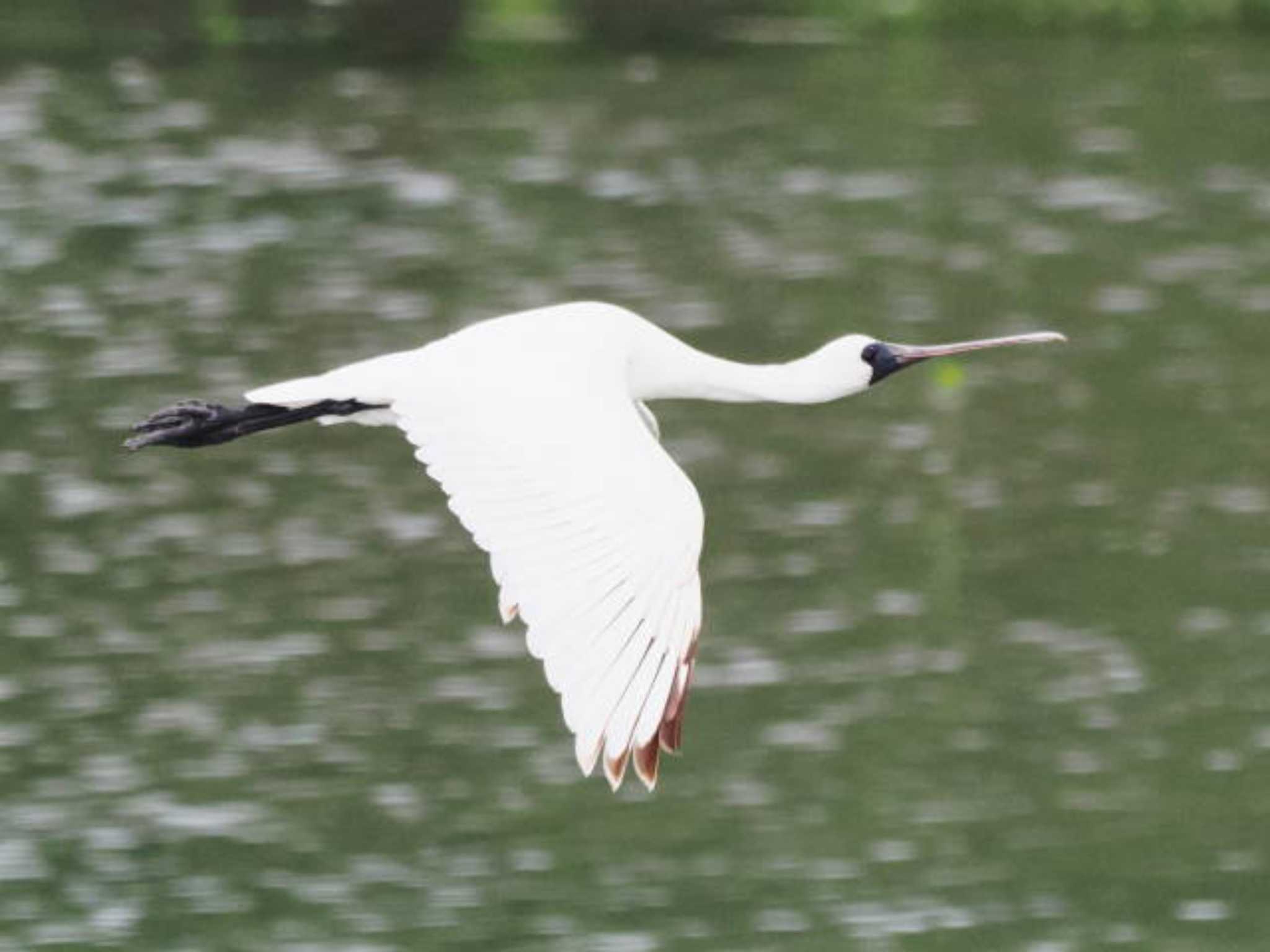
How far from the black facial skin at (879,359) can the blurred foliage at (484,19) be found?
508 inches

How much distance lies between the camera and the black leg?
312 inches

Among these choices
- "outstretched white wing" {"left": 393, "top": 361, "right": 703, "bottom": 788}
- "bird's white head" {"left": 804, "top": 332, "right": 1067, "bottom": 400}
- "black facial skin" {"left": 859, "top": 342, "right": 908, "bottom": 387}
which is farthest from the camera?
"black facial skin" {"left": 859, "top": 342, "right": 908, "bottom": 387}

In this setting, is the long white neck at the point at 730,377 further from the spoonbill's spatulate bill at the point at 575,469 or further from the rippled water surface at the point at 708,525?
the rippled water surface at the point at 708,525

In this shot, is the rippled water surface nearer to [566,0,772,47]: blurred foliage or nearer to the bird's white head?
[566,0,772,47]: blurred foliage

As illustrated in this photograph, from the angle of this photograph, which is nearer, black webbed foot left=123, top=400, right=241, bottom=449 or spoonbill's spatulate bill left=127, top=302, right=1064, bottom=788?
spoonbill's spatulate bill left=127, top=302, right=1064, bottom=788

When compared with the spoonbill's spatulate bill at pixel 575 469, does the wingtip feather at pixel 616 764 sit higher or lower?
lower

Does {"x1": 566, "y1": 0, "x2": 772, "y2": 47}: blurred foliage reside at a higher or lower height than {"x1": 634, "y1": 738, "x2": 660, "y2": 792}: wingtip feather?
lower

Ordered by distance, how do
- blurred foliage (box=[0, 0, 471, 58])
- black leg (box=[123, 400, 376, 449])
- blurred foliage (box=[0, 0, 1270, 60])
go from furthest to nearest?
blurred foliage (box=[0, 0, 1270, 60]) < blurred foliage (box=[0, 0, 471, 58]) < black leg (box=[123, 400, 376, 449])

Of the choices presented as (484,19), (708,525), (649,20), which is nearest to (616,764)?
(708,525)

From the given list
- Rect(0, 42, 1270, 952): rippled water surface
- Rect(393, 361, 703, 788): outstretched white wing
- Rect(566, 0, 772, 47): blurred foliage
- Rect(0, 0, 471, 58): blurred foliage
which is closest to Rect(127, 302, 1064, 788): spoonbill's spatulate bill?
Rect(393, 361, 703, 788): outstretched white wing

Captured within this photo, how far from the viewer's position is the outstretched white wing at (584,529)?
6238 mm

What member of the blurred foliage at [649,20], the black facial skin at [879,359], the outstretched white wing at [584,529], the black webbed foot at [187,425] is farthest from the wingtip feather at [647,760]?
the blurred foliage at [649,20]

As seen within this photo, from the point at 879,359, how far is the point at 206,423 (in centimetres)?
166

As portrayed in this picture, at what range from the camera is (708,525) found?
1366 cm
